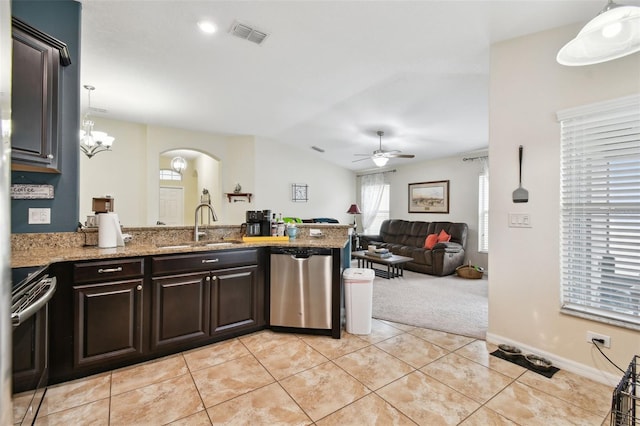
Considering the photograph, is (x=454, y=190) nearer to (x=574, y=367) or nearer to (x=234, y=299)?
(x=574, y=367)

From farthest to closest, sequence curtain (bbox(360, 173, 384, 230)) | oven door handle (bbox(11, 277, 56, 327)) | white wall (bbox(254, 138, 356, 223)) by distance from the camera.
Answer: curtain (bbox(360, 173, 384, 230)) < white wall (bbox(254, 138, 356, 223)) < oven door handle (bbox(11, 277, 56, 327))

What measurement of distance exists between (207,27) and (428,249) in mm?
5083

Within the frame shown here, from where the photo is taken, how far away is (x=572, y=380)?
2.08m

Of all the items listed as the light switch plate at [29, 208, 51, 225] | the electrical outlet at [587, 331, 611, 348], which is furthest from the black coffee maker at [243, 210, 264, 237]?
the electrical outlet at [587, 331, 611, 348]

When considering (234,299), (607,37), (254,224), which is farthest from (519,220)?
(234,299)

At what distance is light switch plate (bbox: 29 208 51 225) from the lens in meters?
2.18

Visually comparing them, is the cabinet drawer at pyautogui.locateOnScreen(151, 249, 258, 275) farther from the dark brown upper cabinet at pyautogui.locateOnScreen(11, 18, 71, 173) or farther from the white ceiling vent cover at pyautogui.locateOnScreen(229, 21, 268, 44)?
the white ceiling vent cover at pyautogui.locateOnScreen(229, 21, 268, 44)

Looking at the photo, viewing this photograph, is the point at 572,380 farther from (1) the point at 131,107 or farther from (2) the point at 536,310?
(1) the point at 131,107

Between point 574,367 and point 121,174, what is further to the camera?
point 121,174

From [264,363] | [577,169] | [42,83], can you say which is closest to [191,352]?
[264,363]

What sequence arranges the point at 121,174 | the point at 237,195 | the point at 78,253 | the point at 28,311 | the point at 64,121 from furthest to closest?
1. the point at 237,195
2. the point at 121,174
3. the point at 64,121
4. the point at 78,253
5. the point at 28,311

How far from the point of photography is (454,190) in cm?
640

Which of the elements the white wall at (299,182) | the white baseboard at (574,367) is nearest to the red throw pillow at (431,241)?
the white wall at (299,182)

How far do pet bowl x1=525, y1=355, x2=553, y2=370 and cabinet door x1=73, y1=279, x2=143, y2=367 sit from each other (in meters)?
3.05
